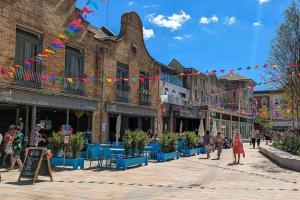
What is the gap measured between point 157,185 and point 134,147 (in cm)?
489

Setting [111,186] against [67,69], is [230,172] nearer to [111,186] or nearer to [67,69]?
[111,186]

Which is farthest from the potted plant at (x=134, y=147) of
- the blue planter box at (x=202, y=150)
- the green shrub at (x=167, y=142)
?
the blue planter box at (x=202, y=150)

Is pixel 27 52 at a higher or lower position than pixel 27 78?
higher

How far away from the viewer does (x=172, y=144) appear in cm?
2003

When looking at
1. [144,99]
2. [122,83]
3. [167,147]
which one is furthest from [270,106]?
[167,147]

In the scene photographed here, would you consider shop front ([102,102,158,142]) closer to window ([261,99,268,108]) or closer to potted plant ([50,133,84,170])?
potted plant ([50,133,84,170])

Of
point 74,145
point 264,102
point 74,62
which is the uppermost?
point 264,102

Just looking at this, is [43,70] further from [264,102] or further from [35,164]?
[264,102]

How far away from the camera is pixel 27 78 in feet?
56.0

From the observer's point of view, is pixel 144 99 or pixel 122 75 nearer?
pixel 122 75

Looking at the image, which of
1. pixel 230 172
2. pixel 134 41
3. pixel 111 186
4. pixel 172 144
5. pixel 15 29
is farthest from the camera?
pixel 134 41

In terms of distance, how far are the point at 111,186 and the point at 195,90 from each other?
33.7 m

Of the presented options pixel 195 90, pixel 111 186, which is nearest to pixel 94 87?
pixel 111 186

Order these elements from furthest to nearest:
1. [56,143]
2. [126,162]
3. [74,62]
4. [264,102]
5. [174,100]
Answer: [264,102] < [174,100] < [74,62] < [126,162] < [56,143]
